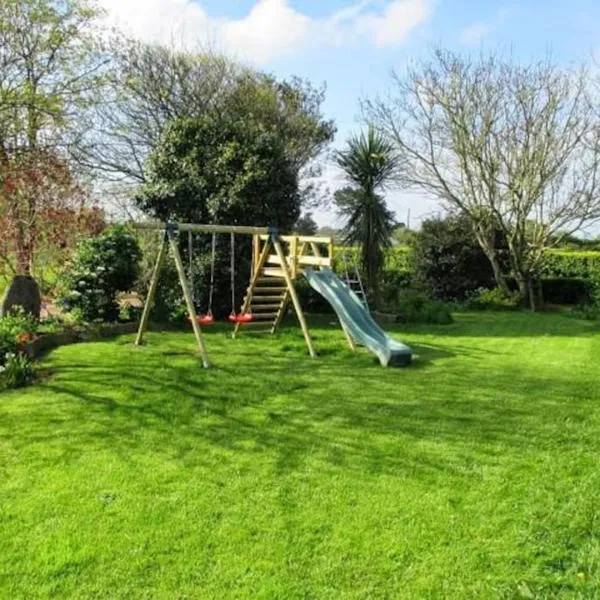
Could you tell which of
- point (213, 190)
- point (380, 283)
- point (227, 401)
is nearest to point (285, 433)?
point (227, 401)

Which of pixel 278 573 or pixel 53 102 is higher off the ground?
pixel 53 102

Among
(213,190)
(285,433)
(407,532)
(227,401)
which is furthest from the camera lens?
(213,190)

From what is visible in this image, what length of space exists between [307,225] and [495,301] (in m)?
6.55

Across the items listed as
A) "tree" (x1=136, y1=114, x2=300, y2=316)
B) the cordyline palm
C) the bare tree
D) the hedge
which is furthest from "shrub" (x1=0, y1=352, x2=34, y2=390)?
the hedge

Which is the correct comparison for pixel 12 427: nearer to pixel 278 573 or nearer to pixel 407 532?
pixel 278 573

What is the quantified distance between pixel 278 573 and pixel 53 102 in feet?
32.1

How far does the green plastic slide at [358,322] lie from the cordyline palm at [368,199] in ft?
10.9

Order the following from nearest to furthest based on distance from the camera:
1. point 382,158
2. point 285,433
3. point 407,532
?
point 407,532, point 285,433, point 382,158

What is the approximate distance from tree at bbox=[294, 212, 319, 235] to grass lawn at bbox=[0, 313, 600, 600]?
12.0 metres

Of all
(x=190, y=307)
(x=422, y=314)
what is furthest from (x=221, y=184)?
(x=190, y=307)

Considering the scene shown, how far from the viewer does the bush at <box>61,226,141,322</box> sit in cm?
1007

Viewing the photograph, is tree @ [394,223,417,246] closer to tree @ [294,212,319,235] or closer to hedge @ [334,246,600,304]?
hedge @ [334,246,600,304]

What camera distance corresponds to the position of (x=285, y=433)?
4.73m

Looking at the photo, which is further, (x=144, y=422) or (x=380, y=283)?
(x=380, y=283)
